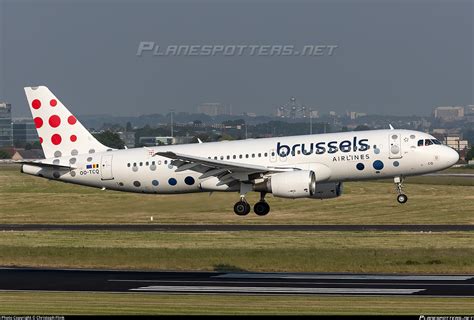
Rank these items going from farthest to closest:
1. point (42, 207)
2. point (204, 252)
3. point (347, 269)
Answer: point (42, 207), point (204, 252), point (347, 269)

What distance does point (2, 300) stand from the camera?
31.5 meters

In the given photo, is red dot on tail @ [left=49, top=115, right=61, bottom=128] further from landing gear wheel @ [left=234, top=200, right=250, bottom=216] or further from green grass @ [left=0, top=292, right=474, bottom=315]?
green grass @ [left=0, top=292, right=474, bottom=315]

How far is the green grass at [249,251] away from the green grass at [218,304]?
8993mm

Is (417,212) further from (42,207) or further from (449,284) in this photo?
(449,284)

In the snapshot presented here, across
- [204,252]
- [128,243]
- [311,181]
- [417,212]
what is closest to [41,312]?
[204,252]

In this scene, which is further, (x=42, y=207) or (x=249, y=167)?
(x=42, y=207)

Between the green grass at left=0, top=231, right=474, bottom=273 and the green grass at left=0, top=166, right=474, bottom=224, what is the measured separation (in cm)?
890

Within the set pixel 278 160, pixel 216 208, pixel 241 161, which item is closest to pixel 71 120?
pixel 216 208

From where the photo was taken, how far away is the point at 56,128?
61.2 meters

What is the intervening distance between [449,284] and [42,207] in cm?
4031

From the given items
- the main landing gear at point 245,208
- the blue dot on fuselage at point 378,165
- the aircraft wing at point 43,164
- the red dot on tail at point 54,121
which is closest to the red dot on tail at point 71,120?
the red dot on tail at point 54,121

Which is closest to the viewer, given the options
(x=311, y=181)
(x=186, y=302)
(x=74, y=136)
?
(x=186, y=302)

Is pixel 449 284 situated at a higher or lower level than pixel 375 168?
lower

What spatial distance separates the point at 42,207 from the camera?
7056cm
